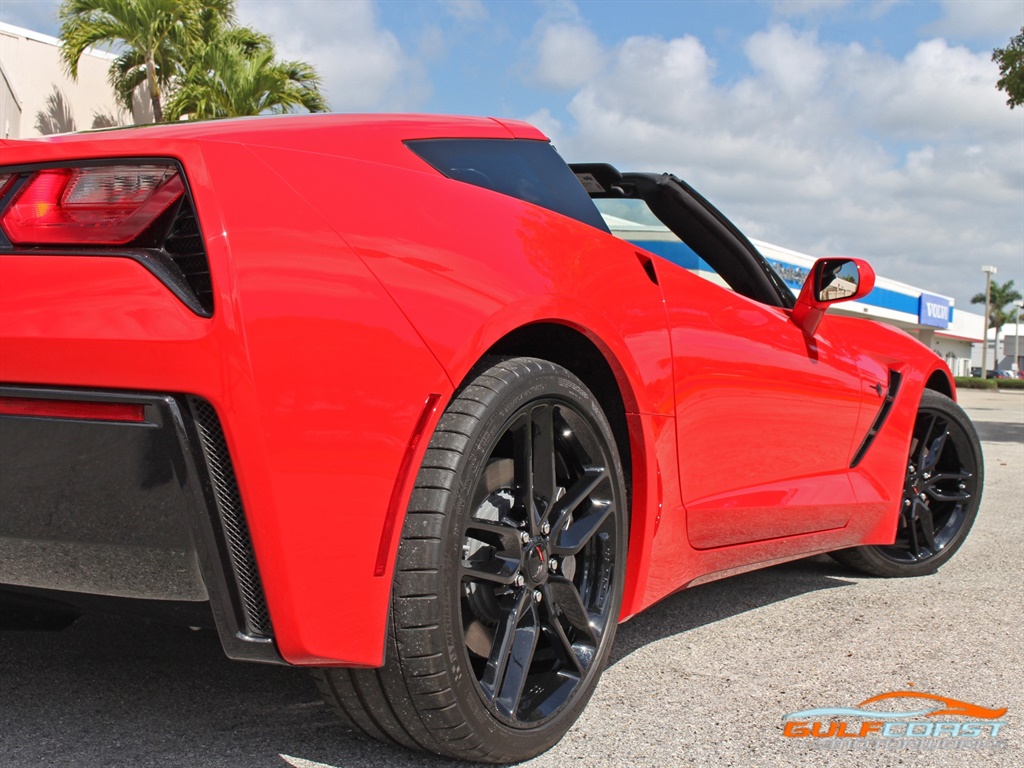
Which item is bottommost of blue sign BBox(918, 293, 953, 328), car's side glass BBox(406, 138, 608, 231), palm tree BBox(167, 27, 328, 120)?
blue sign BBox(918, 293, 953, 328)

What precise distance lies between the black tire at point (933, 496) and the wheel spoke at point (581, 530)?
201 cm

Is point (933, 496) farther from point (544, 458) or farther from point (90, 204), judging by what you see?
point (90, 204)

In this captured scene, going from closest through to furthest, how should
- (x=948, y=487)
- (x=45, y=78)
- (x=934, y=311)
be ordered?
1. (x=948, y=487)
2. (x=45, y=78)
3. (x=934, y=311)

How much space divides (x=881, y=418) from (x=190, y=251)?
280 centimetres

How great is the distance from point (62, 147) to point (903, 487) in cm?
326

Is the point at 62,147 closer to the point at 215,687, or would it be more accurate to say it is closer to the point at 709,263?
the point at 215,687

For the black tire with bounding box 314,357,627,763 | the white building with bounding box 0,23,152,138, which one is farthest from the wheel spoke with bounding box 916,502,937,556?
the white building with bounding box 0,23,152,138

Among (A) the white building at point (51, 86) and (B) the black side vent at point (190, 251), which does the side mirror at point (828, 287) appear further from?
(A) the white building at point (51, 86)

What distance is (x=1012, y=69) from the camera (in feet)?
56.5


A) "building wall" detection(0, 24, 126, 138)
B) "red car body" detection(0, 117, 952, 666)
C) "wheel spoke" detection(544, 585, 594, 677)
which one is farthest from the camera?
"building wall" detection(0, 24, 126, 138)

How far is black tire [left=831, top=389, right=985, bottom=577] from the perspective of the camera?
4.04 m

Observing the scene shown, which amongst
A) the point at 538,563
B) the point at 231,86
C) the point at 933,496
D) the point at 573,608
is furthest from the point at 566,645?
the point at 231,86

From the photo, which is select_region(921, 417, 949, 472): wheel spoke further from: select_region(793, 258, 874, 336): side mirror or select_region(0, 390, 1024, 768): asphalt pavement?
select_region(793, 258, 874, 336): side mirror

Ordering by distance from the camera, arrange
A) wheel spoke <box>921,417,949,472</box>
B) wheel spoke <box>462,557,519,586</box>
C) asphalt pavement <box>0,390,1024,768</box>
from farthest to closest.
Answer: wheel spoke <box>921,417,949,472</box>, asphalt pavement <box>0,390,1024,768</box>, wheel spoke <box>462,557,519,586</box>
